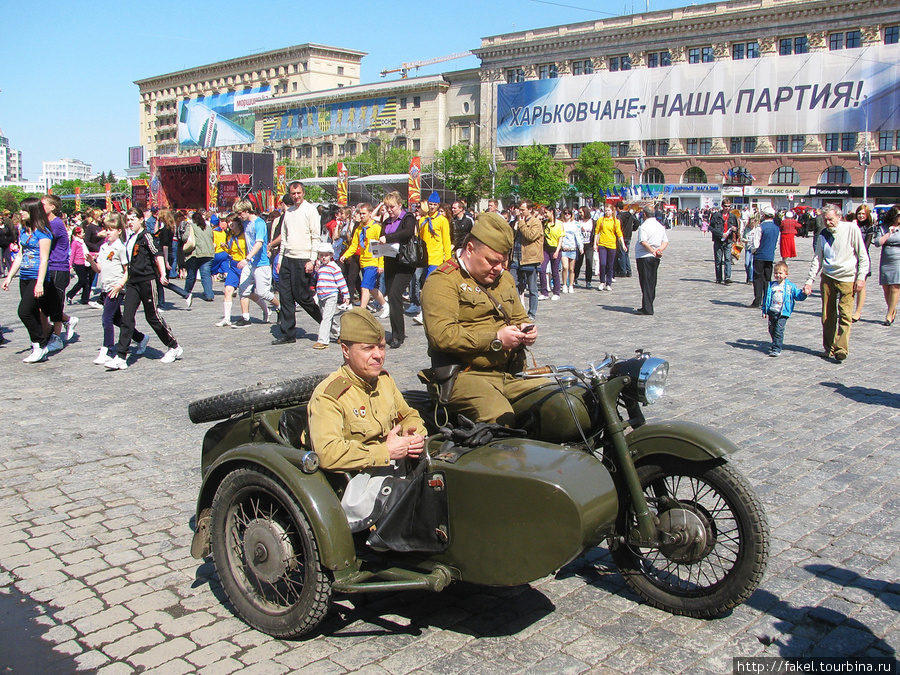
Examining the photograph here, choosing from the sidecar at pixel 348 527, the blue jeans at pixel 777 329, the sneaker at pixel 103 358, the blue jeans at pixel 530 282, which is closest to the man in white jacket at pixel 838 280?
the blue jeans at pixel 777 329

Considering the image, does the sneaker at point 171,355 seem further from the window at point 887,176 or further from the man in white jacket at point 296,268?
the window at point 887,176

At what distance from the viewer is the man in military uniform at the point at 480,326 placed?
3811 millimetres

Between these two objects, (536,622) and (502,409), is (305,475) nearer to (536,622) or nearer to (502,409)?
(502,409)

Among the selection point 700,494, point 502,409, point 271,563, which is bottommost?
point 271,563

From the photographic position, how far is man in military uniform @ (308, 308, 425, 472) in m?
3.33

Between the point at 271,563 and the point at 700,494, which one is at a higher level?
the point at 700,494

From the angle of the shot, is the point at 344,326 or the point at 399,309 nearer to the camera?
the point at 344,326

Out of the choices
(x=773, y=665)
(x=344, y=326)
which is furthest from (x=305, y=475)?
(x=773, y=665)

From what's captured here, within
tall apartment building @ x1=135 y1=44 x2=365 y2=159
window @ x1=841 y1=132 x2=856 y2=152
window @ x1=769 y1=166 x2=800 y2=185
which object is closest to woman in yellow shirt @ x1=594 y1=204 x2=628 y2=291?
window @ x1=841 y1=132 x2=856 y2=152

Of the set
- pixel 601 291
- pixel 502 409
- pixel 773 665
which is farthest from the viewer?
Result: pixel 601 291

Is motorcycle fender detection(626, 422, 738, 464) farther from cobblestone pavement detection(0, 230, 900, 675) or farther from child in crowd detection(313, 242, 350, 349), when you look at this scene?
child in crowd detection(313, 242, 350, 349)

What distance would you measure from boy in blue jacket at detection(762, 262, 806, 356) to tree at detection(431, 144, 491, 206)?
7722 cm

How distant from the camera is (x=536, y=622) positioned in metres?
3.55

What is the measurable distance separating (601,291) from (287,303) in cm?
897
